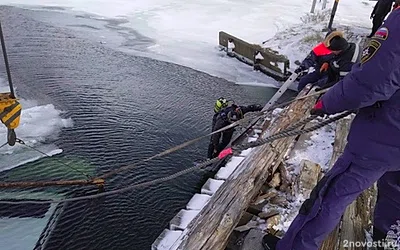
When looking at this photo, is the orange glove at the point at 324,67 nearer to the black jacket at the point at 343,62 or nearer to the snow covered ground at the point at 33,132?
the black jacket at the point at 343,62

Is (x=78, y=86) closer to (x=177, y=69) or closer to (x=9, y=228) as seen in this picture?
(x=177, y=69)

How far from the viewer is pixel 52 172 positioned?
5.18 metres

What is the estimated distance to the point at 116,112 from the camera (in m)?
6.94

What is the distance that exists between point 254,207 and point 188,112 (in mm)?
4502

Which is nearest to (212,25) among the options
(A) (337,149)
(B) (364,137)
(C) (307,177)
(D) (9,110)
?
(A) (337,149)

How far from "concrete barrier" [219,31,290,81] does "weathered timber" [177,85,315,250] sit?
245 inches

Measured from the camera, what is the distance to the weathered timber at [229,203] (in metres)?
2.66

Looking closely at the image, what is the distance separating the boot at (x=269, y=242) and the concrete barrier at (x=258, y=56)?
7779 mm

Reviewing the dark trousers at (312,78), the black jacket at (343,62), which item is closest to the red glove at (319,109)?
the black jacket at (343,62)

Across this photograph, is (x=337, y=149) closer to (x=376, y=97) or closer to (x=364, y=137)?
(x=364, y=137)

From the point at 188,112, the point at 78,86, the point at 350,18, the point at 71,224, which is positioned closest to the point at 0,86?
the point at 78,86

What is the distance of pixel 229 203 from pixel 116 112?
4426 mm

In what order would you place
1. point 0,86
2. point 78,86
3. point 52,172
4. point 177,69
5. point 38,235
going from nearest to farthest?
1. point 38,235
2. point 52,172
3. point 0,86
4. point 78,86
5. point 177,69

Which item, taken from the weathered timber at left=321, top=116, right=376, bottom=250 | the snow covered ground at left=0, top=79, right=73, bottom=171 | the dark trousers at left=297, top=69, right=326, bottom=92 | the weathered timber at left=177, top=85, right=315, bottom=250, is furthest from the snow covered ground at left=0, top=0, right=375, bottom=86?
the weathered timber at left=321, top=116, right=376, bottom=250
